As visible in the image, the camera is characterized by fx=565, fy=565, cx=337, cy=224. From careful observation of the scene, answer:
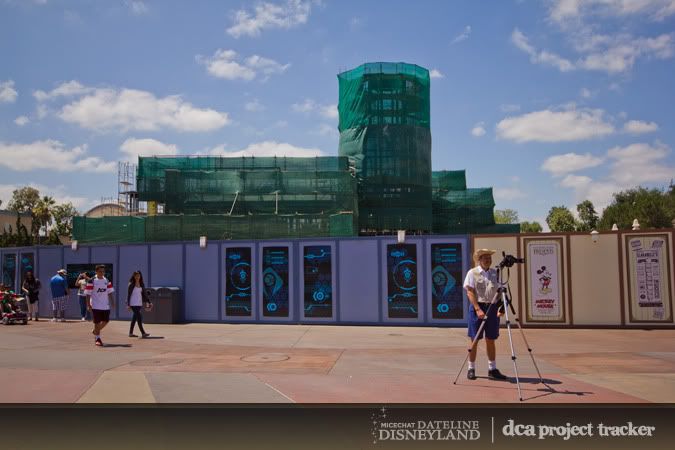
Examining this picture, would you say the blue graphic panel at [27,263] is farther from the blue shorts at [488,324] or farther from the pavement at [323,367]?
the blue shorts at [488,324]

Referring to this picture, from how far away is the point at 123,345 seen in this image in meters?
12.2

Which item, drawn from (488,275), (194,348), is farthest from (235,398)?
(194,348)

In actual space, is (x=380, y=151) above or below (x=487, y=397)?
above

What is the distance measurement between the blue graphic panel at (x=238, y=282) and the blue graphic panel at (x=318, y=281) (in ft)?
6.00

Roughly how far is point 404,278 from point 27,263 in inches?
537

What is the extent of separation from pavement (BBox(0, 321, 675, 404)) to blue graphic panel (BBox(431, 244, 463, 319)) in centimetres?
107

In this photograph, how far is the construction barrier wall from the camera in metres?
15.2

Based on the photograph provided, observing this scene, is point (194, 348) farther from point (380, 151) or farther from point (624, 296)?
→ point (380, 151)

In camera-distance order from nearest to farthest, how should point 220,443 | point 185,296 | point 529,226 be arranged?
point 220,443 → point 185,296 → point 529,226

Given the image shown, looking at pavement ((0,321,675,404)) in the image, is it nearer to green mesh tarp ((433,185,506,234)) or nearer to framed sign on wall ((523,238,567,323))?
framed sign on wall ((523,238,567,323))

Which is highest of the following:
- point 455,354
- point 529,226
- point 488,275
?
point 529,226

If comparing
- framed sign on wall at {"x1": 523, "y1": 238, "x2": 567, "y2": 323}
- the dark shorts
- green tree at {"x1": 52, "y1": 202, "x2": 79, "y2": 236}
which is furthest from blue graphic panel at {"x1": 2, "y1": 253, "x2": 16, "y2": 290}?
green tree at {"x1": 52, "y1": 202, "x2": 79, "y2": 236}

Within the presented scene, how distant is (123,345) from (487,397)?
8.28 meters

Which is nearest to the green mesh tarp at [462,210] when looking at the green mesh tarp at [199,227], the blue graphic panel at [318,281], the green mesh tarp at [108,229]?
the green mesh tarp at [199,227]
